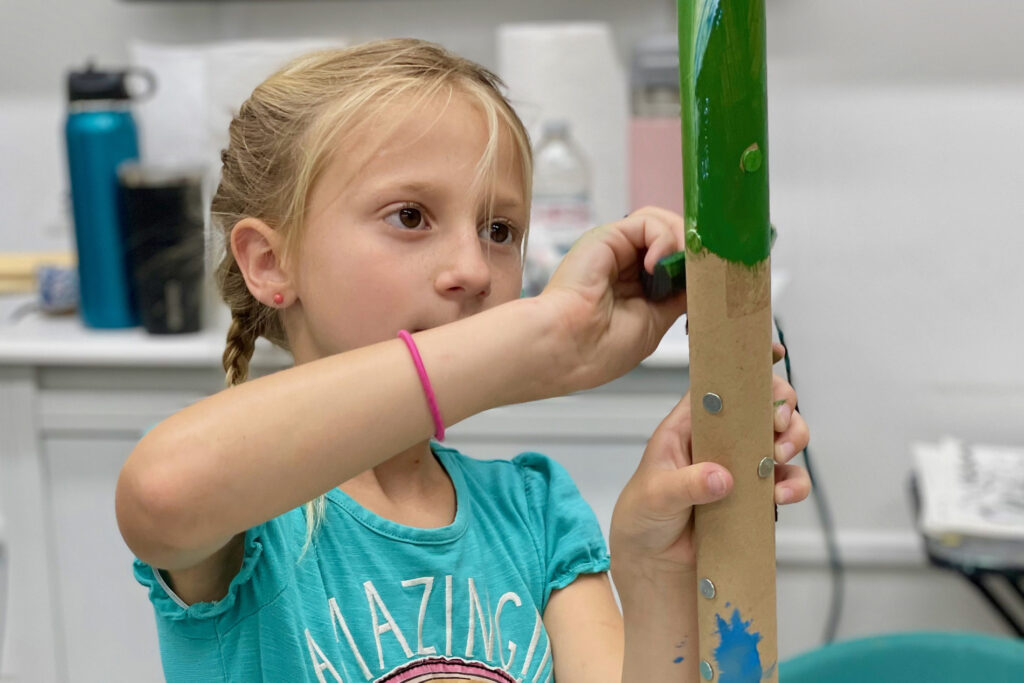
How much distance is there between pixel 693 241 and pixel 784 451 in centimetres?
A: 13

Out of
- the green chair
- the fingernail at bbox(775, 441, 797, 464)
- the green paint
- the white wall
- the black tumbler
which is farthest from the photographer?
the white wall

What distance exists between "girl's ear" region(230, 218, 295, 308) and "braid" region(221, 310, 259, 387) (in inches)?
2.0

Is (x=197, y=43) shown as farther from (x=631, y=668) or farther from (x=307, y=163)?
(x=631, y=668)

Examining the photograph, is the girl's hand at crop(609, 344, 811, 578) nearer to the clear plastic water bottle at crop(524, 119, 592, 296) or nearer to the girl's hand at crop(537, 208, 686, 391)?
the girl's hand at crop(537, 208, 686, 391)

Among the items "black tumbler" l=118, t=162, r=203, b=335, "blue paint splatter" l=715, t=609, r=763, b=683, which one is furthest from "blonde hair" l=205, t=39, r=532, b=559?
"black tumbler" l=118, t=162, r=203, b=335

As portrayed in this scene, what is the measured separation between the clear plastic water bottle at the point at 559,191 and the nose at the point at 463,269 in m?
0.73

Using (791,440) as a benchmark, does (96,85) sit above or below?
above

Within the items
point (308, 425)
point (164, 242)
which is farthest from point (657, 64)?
point (308, 425)

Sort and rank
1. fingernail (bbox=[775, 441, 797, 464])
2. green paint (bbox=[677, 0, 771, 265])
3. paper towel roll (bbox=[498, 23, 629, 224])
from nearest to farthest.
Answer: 1. green paint (bbox=[677, 0, 771, 265])
2. fingernail (bbox=[775, 441, 797, 464])
3. paper towel roll (bbox=[498, 23, 629, 224])

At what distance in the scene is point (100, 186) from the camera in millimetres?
1392

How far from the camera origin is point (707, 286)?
1.50 feet

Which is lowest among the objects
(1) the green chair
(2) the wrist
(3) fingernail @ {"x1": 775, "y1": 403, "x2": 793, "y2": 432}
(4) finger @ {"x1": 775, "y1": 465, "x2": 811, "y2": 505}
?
(1) the green chair

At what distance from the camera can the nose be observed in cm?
60

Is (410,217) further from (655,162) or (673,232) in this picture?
(655,162)
